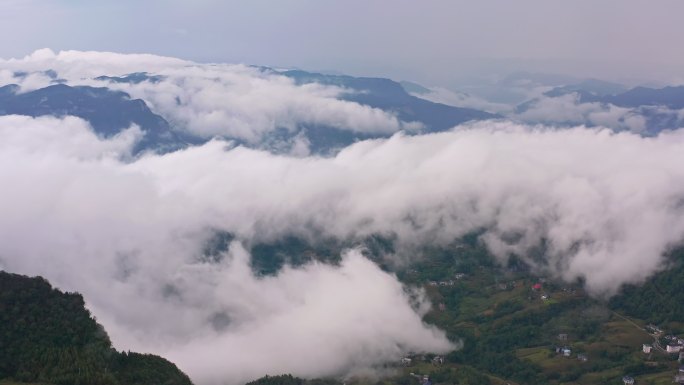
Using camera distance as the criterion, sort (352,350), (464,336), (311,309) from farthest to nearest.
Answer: (311,309)
(464,336)
(352,350)

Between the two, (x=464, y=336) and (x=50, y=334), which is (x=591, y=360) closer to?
(x=464, y=336)

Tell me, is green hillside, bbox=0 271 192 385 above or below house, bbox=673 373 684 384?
above

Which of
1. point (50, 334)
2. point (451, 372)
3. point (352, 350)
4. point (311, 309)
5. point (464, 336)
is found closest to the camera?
point (50, 334)

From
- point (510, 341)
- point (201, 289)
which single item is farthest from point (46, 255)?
point (510, 341)

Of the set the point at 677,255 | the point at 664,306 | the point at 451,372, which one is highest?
the point at 677,255

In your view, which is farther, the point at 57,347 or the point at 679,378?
the point at 679,378

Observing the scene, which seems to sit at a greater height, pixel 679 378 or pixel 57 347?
pixel 57 347

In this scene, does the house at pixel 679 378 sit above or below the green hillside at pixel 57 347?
below

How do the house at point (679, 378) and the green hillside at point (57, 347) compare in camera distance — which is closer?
the green hillside at point (57, 347)

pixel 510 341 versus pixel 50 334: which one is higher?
pixel 50 334

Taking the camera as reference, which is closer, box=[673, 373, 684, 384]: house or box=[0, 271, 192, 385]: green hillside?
box=[0, 271, 192, 385]: green hillside

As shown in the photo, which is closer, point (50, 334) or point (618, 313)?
point (50, 334)
